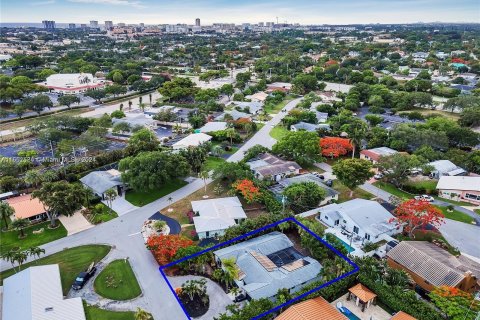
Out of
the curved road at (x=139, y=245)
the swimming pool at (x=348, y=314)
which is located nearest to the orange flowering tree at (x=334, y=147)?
the curved road at (x=139, y=245)

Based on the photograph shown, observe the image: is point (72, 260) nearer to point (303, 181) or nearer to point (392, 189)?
point (303, 181)

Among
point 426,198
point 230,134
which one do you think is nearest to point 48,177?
point 230,134

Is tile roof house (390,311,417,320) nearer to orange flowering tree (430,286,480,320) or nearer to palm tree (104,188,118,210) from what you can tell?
orange flowering tree (430,286,480,320)

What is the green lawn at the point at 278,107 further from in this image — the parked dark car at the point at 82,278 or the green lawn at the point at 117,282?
the parked dark car at the point at 82,278

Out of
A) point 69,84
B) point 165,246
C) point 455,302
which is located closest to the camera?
point 455,302

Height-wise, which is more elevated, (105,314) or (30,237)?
(30,237)

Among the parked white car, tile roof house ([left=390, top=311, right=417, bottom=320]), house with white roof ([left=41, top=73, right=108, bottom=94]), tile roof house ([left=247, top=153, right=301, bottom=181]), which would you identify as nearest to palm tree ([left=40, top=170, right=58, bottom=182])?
tile roof house ([left=247, top=153, right=301, bottom=181])

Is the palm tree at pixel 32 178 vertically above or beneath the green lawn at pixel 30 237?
above
